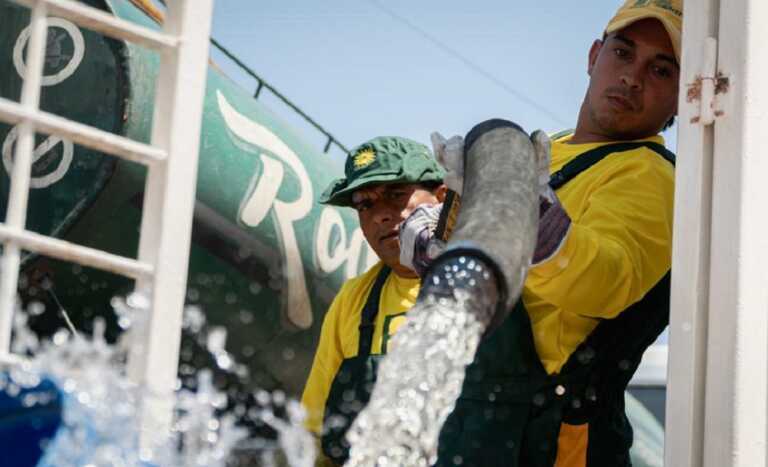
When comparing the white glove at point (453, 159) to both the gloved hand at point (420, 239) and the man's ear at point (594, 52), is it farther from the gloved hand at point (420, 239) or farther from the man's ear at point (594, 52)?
the man's ear at point (594, 52)

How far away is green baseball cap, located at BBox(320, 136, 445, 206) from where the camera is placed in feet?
14.1

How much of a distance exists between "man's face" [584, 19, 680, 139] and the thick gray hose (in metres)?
0.75

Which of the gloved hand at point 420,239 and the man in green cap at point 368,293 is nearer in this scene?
the gloved hand at point 420,239

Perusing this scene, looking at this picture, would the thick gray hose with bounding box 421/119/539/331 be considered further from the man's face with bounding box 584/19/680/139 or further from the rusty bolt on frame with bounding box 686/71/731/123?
the man's face with bounding box 584/19/680/139

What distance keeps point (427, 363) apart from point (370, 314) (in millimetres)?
1726

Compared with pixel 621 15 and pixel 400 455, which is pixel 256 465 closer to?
pixel 621 15

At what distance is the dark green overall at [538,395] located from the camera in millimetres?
3178

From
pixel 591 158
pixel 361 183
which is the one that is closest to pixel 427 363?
pixel 591 158

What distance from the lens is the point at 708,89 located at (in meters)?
2.77

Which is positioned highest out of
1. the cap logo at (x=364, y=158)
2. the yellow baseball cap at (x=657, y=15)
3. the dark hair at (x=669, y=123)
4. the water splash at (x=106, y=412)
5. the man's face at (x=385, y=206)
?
the yellow baseball cap at (x=657, y=15)

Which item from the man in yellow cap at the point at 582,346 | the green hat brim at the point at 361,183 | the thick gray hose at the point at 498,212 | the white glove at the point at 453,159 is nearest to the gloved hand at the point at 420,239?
the man in yellow cap at the point at 582,346

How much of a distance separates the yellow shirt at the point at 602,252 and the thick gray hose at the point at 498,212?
0.29m

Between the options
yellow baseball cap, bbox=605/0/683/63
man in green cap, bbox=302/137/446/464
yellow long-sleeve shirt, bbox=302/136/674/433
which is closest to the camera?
yellow long-sleeve shirt, bbox=302/136/674/433

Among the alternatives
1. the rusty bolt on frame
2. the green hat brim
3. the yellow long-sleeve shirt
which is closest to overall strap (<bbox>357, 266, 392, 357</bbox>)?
the green hat brim
